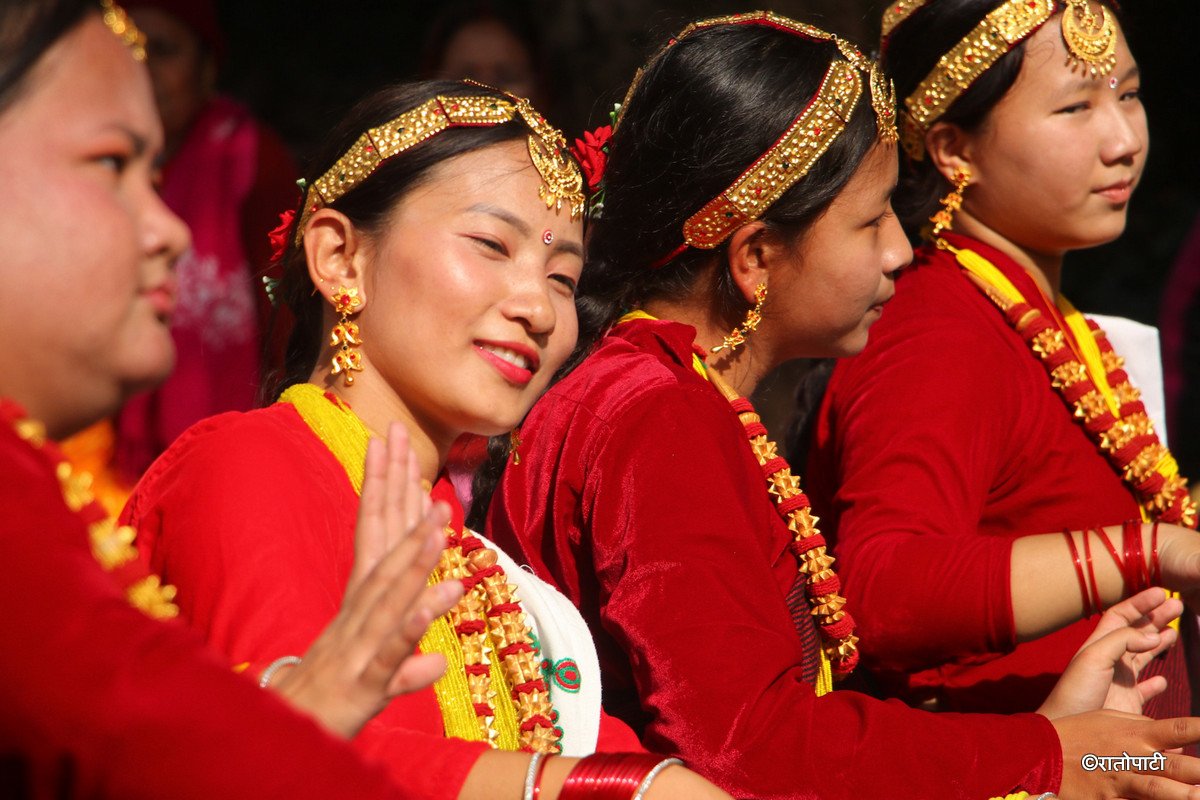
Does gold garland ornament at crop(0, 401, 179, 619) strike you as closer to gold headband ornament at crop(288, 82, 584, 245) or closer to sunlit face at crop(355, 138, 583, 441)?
sunlit face at crop(355, 138, 583, 441)

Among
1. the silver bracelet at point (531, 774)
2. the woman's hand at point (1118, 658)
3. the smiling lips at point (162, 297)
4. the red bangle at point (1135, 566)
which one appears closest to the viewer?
the smiling lips at point (162, 297)

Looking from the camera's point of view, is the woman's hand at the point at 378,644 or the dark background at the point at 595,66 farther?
the dark background at the point at 595,66

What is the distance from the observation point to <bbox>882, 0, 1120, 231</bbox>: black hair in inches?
128

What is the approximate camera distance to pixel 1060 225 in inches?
131

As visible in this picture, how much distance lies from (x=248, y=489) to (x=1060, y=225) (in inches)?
83.1

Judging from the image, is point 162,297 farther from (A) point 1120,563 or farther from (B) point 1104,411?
(B) point 1104,411

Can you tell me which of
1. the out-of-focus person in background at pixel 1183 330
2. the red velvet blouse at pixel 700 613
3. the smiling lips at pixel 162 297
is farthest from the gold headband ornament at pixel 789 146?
the out-of-focus person in background at pixel 1183 330

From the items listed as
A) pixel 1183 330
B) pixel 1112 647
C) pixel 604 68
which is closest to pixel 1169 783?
pixel 1112 647

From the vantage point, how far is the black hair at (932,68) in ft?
10.7

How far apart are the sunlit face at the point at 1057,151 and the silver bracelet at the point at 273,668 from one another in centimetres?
221

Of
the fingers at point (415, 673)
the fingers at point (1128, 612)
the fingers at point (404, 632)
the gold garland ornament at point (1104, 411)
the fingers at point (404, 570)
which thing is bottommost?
the fingers at point (1128, 612)

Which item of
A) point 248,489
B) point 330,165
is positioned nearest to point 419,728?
point 248,489

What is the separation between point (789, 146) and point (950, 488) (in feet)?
2.31

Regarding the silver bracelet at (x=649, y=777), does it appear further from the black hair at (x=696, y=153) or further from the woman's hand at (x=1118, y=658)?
the black hair at (x=696, y=153)
